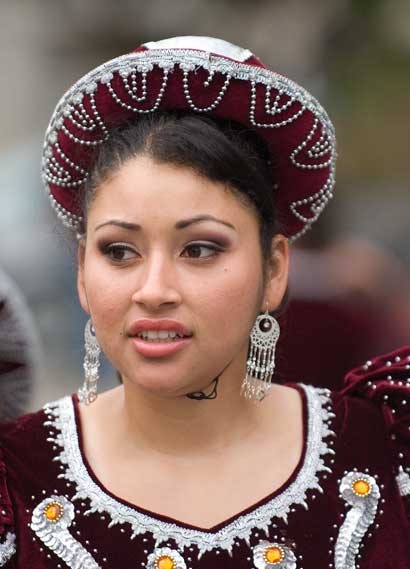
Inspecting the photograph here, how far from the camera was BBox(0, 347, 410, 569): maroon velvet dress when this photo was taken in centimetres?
230

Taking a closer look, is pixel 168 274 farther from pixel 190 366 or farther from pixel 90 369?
pixel 90 369

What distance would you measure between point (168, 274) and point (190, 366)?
8.4 inches

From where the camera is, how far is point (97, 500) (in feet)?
7.77

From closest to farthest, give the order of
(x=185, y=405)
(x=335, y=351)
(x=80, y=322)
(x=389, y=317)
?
(x=185, y=405) < (x=335, y=351) < (x=389, y=317) < (x=80, y=322)

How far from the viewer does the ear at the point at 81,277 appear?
2.47 meters

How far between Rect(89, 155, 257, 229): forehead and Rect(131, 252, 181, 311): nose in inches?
3.8

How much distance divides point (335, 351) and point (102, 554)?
2.09 meters

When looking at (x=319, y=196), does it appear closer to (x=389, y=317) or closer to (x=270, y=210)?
(x=270, y=210)

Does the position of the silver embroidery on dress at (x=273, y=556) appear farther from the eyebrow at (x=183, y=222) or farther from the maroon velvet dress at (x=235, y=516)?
the eyebrow at (x=183, y=222)

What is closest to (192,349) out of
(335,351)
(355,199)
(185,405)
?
(185,405)

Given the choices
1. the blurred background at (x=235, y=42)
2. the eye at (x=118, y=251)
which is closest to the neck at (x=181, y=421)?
the eye at (x=118, y=251)

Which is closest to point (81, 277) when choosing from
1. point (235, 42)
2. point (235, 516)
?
point (235, 516)

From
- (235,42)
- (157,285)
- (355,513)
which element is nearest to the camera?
(157,285)

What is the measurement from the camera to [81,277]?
250 centimetres
